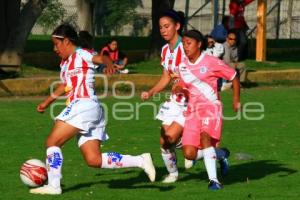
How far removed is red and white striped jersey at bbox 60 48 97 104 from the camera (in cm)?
1052

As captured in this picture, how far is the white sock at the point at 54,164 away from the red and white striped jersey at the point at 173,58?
5.95ft

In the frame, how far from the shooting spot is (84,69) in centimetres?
1058

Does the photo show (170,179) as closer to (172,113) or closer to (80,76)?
(172,113)

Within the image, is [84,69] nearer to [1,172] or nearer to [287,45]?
[1,172]

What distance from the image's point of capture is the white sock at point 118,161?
417 inches

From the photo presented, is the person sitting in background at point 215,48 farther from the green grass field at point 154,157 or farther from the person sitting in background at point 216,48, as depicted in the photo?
the green grass field at point 154,157

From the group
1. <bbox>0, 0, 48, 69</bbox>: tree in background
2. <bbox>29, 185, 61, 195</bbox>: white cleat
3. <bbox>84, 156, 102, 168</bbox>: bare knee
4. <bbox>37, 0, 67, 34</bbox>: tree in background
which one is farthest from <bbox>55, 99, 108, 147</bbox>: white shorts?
<bbox>37, 0, 67, 34</bbox>: tree in background

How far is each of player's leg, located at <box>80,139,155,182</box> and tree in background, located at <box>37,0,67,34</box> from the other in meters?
37.6

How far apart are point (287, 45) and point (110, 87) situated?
17.7 metres

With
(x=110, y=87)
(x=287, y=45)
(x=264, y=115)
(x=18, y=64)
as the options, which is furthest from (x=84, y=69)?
(x=287, y=45)

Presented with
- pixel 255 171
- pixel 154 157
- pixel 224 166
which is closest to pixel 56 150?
pixel 224 166

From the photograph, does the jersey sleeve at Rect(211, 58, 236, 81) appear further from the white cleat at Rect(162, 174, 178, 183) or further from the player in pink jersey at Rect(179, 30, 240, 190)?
the white cleat at Rect(162, 174, 178, 183)

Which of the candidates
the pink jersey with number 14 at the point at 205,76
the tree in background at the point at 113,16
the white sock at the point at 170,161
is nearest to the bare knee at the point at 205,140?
the pink jersey with number 14 at the point at 205,76

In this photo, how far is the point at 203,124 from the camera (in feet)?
35.4
